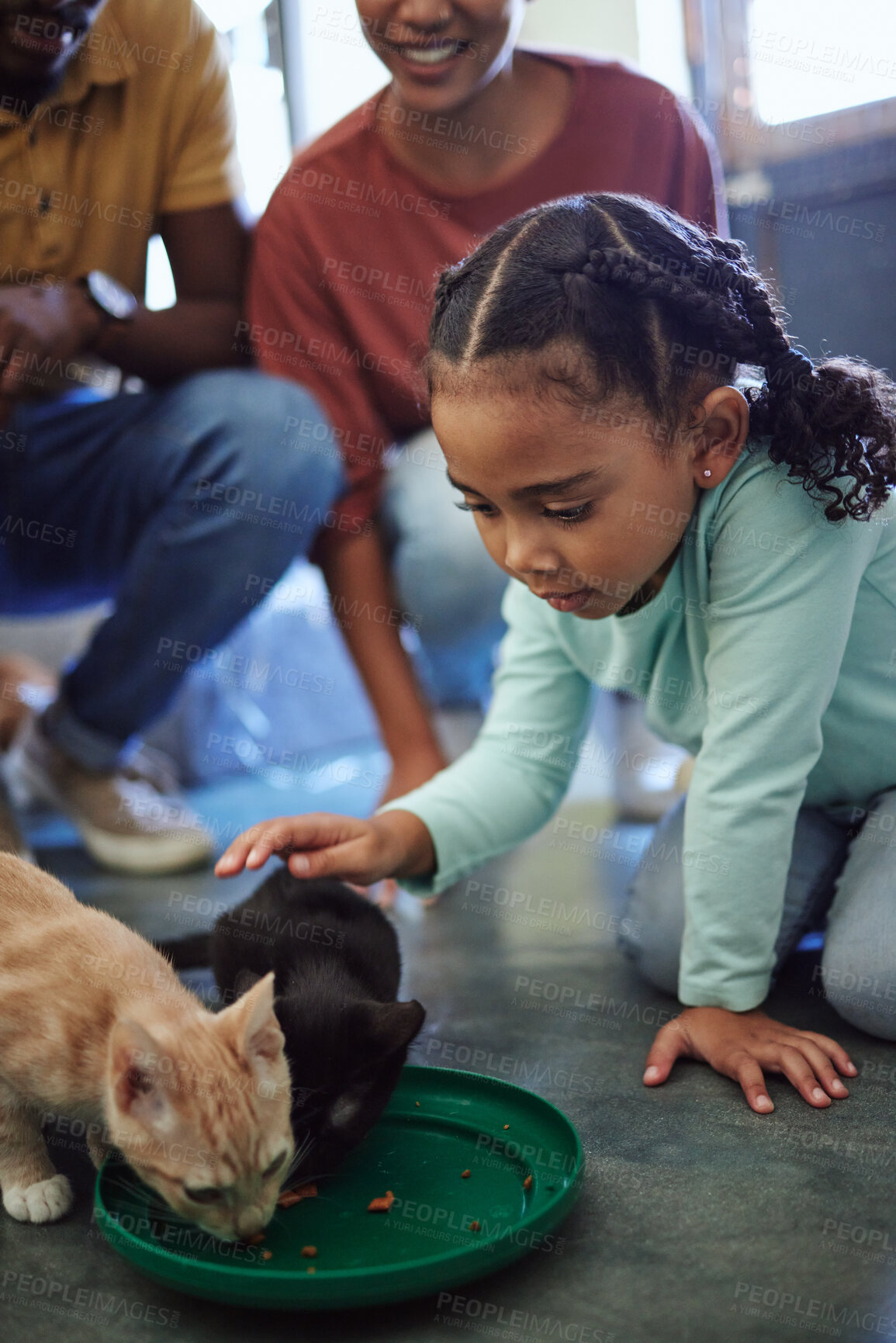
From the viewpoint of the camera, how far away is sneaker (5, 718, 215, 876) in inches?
73.8

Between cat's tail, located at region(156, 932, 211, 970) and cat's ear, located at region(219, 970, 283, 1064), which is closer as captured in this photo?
cat's ear, located at region(219, 970, 283, 1064)

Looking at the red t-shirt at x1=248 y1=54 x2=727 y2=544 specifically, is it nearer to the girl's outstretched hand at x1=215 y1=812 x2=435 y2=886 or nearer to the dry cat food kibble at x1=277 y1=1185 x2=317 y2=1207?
the girl's outstretched hand at x1=215 y1=812 x2=435 y2=886

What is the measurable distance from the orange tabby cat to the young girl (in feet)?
0.50

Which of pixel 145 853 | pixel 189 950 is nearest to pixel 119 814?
pixel 145 853

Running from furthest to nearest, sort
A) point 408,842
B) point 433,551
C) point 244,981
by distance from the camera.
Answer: point 433,551 < point 408,842 < point 244,981

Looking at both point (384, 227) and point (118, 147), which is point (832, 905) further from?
point (118, 147)

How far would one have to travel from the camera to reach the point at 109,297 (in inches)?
71.4

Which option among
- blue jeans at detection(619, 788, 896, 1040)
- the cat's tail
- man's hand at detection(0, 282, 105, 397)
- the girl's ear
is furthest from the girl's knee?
man's hand at detection(0, 282, 105, 397)

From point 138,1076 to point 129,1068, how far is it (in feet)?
0.03

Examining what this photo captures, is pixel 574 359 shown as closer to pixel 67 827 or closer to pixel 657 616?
pixel 657 616

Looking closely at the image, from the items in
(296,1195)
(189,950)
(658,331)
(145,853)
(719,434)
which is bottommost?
(145,853)

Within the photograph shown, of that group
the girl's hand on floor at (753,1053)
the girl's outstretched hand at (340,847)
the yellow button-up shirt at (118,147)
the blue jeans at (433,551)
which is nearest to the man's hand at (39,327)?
the yellow button-up shirt at (118,147)

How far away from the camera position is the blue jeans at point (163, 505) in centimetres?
188

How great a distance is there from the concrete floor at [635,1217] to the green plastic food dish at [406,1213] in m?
0.03
